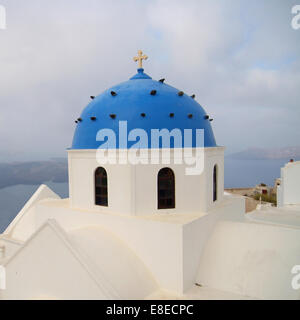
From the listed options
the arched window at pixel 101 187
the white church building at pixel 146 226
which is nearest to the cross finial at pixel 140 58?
the white church building at pixel 146 226

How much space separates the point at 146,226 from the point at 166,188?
4.38ft

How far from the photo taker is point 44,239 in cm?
641

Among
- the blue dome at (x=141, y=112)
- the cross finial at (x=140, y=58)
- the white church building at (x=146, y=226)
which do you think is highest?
the cross finial at (x=140, y=58)

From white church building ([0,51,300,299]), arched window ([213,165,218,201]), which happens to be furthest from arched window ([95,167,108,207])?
arched window ([213,165,218,201])

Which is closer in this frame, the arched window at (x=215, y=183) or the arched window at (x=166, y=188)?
the arched window at (x=166, y=188)

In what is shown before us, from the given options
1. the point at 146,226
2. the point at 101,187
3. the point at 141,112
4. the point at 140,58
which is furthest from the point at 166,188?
the point at 140,58

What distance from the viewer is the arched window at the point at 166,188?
7797 millimetres

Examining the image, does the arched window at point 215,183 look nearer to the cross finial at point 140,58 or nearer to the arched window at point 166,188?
the arched window at point 166,188

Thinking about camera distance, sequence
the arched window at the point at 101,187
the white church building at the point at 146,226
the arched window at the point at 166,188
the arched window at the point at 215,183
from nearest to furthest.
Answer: the white church building at the point at 146,226 → the arched window at the point at 166,188 → the arched window at the point at 101,187 → the arched window at the point at 215,183

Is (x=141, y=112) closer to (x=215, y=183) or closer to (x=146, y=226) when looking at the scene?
(x=146, y=226)

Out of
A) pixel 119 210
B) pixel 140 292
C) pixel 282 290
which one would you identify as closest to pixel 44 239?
pixel 119 210

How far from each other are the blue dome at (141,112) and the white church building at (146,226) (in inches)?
1.3

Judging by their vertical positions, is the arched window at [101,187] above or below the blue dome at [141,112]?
below
